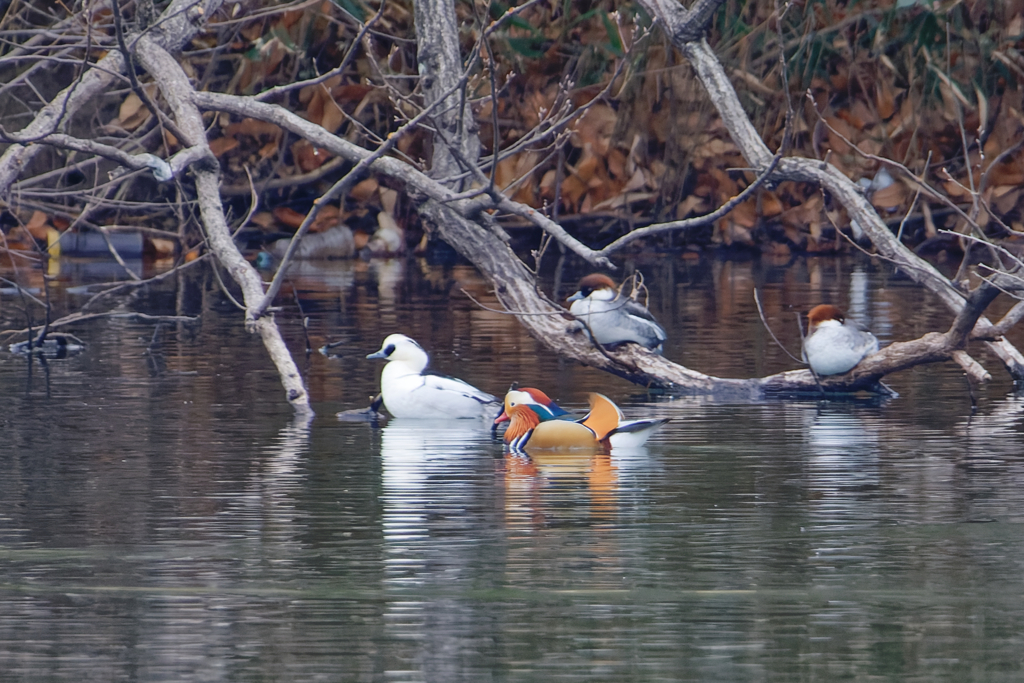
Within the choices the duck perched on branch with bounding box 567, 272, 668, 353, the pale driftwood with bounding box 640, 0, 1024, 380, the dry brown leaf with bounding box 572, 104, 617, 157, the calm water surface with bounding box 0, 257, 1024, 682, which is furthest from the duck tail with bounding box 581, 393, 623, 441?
the dry brown leaf with bounding box 572, 104, 617, 157

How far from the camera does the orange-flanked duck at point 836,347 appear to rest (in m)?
8.67

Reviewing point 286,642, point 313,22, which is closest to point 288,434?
point 286,642

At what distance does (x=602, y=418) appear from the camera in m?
7.03

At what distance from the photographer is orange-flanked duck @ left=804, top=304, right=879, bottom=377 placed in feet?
28.5

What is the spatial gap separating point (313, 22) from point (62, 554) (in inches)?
523

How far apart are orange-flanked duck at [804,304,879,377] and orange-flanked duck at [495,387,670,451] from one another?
74.3 inches

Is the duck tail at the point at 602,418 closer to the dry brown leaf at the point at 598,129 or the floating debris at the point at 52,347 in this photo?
the floating debris at the point at 52,347

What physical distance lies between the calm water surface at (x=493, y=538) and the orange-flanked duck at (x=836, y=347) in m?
0.31

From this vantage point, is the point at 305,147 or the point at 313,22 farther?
the point at 305,147

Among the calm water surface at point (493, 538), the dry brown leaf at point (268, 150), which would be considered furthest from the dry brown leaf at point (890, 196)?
the calm water surface at point (493, 538)

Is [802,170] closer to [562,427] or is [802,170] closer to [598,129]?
[562,427]

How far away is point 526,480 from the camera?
6.20 metres

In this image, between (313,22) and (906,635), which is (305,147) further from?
(906,635)

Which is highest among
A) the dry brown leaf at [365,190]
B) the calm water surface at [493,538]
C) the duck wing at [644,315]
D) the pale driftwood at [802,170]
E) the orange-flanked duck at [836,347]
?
the dry brown leaf at [365,190]
